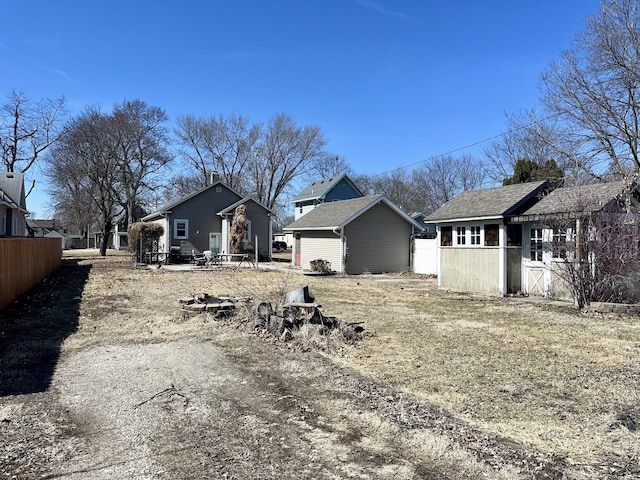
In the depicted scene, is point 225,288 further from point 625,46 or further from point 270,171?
point 270,171

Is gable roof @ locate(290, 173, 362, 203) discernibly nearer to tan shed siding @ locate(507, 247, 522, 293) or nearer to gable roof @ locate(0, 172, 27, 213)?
gable roof @ locate(0, 172, 27, 213)

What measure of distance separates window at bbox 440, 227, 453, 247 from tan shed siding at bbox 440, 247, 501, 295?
22 centimetres

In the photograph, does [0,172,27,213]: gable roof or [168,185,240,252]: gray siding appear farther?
[168,185,240,252]: gray siding

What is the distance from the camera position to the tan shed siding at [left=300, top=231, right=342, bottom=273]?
23139 mm

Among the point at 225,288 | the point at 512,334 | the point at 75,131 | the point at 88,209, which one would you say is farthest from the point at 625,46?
the point at 88,209

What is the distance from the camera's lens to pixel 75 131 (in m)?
38.8

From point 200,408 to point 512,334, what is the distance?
6254mm

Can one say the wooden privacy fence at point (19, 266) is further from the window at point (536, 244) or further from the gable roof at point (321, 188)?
the gable roof at point (321, 188)

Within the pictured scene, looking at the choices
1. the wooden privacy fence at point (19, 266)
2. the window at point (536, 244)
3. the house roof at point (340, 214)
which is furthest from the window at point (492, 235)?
the wooden privacy fence at point (19, 266)

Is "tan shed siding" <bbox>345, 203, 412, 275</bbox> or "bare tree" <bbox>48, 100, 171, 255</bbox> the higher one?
"bare tree" <bbox>48, 100, 171, 255</bbox>

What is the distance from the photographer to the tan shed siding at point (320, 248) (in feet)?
75.9

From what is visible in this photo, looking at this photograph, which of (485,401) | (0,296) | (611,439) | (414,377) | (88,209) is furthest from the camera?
(88,209)

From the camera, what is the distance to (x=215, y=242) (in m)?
34.1

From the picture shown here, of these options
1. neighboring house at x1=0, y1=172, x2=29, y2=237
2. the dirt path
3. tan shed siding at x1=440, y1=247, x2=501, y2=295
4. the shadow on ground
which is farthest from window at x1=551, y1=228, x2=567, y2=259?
neighboring house at x1=0, y1=172, x2=29, y2=237
